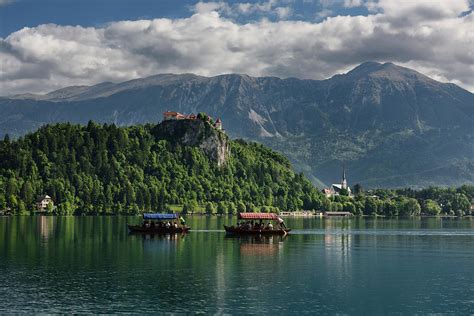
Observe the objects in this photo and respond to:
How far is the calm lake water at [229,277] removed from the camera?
3201 inches

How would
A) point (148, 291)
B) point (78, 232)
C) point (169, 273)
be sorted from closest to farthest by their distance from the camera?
point (148, 291) < point (169, 273) < point (78, 232)

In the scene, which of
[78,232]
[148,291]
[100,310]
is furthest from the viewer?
[78,232]

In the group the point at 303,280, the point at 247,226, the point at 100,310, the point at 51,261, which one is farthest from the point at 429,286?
the point at 247,226

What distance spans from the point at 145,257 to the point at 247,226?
242 feet

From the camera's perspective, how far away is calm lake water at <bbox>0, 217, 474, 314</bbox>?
81312 mm

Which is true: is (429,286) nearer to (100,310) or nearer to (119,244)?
(100,310)

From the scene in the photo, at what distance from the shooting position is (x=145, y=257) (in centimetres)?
12794

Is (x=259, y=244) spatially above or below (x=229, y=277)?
above

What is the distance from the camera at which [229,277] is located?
4016 inches

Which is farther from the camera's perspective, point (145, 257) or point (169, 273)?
point (145, 257)

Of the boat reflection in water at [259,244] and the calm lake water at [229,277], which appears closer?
the calm lake water at [229,277]

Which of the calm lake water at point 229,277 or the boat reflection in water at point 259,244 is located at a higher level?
the boat reflection in water at point 259,244

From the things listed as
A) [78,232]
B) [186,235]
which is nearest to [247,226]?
[186,235]

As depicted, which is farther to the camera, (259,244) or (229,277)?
(259,244)
